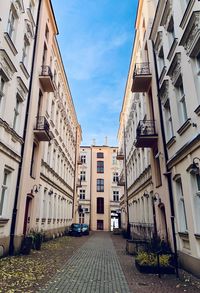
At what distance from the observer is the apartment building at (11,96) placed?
10740mm

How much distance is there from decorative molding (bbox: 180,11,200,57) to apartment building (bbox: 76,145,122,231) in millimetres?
37887

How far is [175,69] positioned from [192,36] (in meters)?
2.08

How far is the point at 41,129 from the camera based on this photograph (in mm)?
14930

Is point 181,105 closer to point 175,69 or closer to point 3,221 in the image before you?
point 175,69

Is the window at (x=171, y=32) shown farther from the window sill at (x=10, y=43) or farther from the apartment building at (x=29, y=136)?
the apartment building at (x=29, y=136)

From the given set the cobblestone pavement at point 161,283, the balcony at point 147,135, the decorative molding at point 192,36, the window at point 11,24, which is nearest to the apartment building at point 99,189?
the balcony at point 147,135

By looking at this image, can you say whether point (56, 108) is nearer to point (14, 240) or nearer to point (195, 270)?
point (14, 240)

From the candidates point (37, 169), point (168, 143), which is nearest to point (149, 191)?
point (168, 143)

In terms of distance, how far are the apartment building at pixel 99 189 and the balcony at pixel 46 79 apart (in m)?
29.4

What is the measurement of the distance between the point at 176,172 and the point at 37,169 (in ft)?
29.9

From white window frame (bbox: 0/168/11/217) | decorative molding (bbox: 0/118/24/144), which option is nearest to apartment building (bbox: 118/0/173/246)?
decorative molding (bbox: 0/118/24/144)

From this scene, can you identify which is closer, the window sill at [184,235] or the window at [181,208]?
the window sill at [184,235]

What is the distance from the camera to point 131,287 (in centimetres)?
679

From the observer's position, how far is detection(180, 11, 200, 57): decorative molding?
8172 millimetres
